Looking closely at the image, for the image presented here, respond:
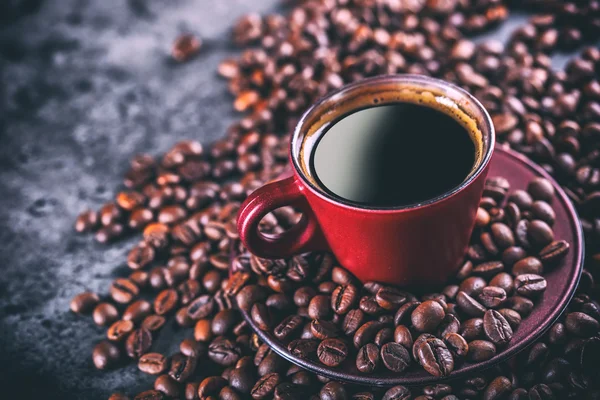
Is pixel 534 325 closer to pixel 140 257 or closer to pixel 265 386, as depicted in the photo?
pixel 265 386

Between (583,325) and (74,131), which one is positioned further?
(74,131)

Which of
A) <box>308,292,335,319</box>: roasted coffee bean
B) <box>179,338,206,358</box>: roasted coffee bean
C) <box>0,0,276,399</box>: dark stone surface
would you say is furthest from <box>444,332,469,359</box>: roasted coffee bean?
<box>0,0,276,399</box>: dark stone surface

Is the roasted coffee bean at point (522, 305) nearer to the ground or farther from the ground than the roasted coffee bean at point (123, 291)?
farther from the ground

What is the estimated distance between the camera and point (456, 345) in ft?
2.81

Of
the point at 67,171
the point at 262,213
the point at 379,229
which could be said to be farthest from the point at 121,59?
the point at 379,229

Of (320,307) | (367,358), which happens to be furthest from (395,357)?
(320,307)

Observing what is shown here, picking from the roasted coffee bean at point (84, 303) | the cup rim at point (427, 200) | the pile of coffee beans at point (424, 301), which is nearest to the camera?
the cup rim at point (427, 200)

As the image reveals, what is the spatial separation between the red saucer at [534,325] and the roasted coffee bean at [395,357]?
0.01 m

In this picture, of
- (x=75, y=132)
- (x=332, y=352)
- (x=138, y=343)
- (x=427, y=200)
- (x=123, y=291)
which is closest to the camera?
(x=427, y=200)

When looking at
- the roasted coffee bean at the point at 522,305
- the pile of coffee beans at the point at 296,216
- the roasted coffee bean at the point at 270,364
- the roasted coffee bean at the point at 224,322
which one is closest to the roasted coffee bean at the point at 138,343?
the pile of coffee beans at the point at 296,216

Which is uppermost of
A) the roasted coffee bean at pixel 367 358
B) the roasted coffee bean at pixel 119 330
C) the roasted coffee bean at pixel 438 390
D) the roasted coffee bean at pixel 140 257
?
the roasted coffee bean at pixel 367 358

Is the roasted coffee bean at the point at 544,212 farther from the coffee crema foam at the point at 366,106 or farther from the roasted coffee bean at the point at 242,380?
the roasted coffee bean at the point at 242,380

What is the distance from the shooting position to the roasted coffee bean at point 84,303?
117 cm

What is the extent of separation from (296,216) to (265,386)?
13.4 inches
